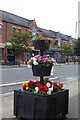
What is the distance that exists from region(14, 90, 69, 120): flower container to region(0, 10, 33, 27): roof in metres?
33.0

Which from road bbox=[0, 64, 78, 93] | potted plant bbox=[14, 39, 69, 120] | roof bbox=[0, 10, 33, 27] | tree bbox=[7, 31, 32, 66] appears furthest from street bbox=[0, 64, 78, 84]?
roof bbox=[0, 10, 33, 27]

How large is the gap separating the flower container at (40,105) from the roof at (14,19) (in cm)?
3302

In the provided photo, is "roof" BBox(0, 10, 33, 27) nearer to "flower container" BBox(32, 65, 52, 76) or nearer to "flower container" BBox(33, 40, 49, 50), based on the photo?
"flower container" BBox(33, 40, 49, 50)

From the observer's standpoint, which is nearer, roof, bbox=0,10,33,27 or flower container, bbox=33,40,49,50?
flower container, bbox=33,40,49,50

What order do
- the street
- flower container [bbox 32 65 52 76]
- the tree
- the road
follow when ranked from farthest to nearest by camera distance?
the tree → the street → the road → flower container [bbox 32 65 52 76]

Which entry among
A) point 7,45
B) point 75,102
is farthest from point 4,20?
point 75,102

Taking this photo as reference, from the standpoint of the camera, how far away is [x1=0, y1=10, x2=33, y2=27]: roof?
37209 millimetres

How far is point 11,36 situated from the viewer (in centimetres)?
3722

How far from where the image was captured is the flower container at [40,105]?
4.28m

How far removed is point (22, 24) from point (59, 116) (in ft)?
124

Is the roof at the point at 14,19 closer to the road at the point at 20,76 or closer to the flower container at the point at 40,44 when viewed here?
the road at the point at 20,76

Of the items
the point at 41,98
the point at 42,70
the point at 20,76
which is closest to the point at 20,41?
the point at 20,76

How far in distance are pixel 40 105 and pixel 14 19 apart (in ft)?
121

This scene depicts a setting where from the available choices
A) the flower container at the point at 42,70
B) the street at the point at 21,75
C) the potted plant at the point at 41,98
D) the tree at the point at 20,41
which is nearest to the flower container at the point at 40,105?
the potted plant at the point at 41,98
